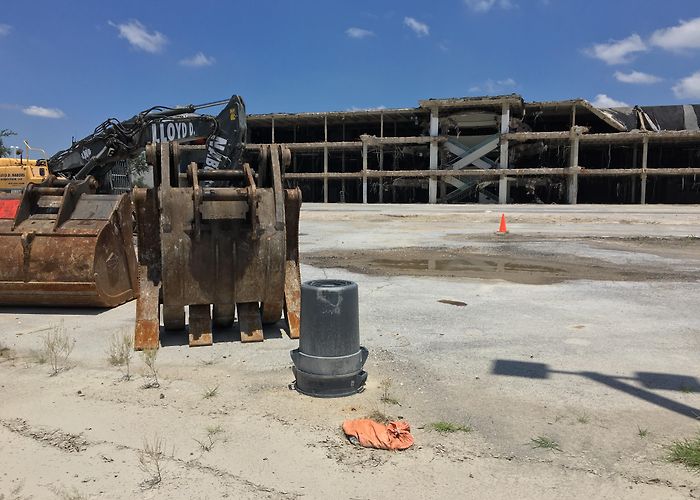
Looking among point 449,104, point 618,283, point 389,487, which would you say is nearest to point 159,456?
point 389,487

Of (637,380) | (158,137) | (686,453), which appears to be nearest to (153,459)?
(686,453)

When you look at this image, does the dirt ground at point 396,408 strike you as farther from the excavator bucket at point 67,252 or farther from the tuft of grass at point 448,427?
the excavator bucket at point 67,252

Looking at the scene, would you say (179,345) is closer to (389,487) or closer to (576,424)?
(389,487)

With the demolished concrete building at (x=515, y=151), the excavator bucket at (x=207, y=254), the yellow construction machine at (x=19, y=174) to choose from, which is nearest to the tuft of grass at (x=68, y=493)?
the excavator bucket at (x=207, y=254)

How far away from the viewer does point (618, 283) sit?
909 centimetres

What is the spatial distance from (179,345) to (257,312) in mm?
832

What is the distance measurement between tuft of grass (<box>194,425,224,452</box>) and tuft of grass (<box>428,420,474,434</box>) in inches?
54.5

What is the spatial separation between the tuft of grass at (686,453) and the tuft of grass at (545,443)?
0.62 metres

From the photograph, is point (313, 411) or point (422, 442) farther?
point (313, 411)

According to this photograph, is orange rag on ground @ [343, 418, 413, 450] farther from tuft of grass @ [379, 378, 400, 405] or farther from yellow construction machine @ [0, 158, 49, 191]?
yellow construction machine @ [0, 158, 49, 191]

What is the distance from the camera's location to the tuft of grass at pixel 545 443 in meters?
3.36

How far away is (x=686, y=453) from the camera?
10.4 feet

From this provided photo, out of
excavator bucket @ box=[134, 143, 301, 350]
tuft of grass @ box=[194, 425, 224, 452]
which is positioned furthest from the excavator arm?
tuft of grass @ box=[194, 425, 224, 452]

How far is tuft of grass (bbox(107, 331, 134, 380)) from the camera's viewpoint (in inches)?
191
